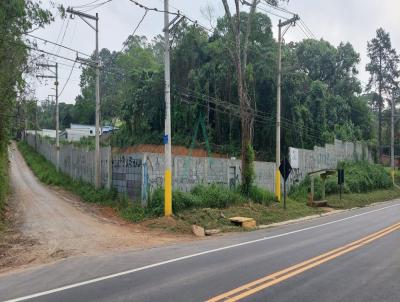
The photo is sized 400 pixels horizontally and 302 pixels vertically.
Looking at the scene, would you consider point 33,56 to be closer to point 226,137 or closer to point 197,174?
point 197,174

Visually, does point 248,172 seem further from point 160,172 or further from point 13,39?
point 13,39

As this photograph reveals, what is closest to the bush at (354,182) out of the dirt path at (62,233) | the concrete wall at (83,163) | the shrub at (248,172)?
the shrub at (248,172)

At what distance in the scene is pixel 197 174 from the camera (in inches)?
891

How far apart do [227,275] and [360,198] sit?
30.4m

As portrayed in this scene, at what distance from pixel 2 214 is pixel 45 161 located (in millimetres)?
33903

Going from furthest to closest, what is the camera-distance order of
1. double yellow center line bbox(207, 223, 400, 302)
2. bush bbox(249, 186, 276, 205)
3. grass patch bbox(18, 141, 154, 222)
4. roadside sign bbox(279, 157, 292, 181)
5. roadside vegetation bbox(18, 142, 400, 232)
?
bush bbox(249, 186, 276, 205), roadside sign bbox(279, 157, 292, 181), grass patch bbox(18, 141, 154, 222), roadside vegetation bbox(18, 142, 400, 232), double yellow center line bbox(207, 223, 400, 302)

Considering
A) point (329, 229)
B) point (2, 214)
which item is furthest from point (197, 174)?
point (2, 214)

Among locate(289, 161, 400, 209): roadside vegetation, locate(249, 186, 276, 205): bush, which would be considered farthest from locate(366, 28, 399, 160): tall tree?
locate(249, 186, 276, 205): bush

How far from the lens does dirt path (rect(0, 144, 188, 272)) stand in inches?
495

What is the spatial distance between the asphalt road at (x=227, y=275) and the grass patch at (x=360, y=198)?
19513 mm

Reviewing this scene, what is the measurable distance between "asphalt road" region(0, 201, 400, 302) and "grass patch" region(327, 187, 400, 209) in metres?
19.5

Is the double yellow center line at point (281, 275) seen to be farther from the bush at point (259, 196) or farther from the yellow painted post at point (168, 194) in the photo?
the bush at point (259, 196)

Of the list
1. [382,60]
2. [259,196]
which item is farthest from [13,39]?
[382,60]

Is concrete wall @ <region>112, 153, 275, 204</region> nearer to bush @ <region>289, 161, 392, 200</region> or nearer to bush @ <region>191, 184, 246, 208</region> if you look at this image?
bush @ <region>191, 184, 246, 208</region>
